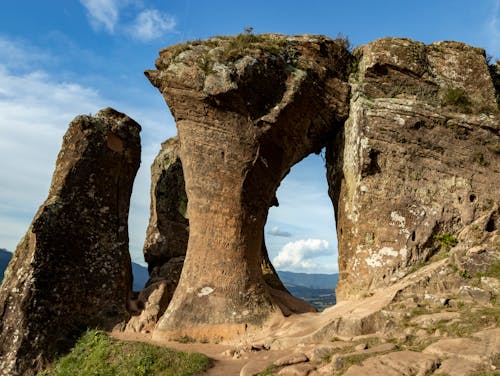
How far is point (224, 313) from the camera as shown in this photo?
11.7 meters

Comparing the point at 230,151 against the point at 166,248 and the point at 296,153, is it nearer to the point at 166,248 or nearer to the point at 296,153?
the point at 296,153

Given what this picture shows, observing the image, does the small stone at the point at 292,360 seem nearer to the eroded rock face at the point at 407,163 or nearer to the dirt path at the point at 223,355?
the dirt path at the point at 223,355

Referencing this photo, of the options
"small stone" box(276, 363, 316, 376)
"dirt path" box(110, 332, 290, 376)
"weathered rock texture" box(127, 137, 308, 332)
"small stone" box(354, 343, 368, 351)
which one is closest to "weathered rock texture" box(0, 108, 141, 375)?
"weathered rock texture" box(127, 137, 308, 332)

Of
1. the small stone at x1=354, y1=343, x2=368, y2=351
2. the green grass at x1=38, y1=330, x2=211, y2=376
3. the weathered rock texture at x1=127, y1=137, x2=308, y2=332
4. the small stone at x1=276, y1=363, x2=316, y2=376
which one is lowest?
the green grass at x1=38, y1=330, x2=211, y2=376

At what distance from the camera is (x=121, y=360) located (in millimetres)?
10133

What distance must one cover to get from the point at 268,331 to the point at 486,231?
20.0 feet

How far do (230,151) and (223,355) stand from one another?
17.7 feet

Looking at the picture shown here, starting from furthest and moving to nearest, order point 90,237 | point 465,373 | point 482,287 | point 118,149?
point 118,149 < point 90,237 < point 482,287 < point 465,373

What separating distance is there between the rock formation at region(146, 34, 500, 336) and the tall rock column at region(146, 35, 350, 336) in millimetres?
33

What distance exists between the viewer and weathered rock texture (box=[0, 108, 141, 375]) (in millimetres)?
11547

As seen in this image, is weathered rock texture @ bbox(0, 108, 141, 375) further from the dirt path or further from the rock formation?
the rock formation

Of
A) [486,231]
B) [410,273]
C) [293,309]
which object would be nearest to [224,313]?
[293,309]

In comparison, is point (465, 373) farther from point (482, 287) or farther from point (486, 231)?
point (486, 231)

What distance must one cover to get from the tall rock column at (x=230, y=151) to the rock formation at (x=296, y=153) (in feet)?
0.11
